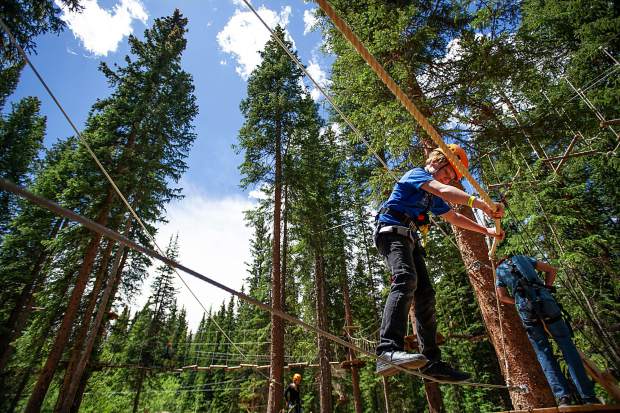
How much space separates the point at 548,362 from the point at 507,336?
3.04 ft

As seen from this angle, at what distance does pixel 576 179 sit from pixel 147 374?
3157 centimetres

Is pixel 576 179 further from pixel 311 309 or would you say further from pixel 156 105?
pixel 156 105

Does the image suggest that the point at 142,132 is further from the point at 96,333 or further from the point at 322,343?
the point at 322,343

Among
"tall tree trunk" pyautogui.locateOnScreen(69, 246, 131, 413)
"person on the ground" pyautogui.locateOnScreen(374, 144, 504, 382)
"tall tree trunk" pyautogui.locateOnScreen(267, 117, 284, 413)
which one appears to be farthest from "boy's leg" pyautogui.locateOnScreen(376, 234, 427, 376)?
"tall tree trunk" pyautogui.locateOnScreen(69, 246, 131, 413)

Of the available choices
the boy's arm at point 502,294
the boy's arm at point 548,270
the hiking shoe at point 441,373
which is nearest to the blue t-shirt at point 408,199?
the hiking shoe at point 441,373

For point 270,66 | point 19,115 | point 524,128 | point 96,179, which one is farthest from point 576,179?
point 19,115

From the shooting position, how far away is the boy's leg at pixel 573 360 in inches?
109

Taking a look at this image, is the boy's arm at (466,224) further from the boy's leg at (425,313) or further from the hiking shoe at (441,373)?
the hiking shoe at (441,373)

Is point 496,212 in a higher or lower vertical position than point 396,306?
higher

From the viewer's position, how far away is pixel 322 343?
15.2 meters

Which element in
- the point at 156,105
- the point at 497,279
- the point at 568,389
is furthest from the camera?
the point at 156,105

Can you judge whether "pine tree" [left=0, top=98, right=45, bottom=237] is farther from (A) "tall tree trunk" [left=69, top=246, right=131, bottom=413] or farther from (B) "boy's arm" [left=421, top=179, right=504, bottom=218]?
(B) "boy's arm" [left=421, top=179, right=504, bottom=218]

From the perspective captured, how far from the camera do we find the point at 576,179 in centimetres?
1311

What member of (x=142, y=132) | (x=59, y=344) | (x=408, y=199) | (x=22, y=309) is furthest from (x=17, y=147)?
(x=408, y=199)
